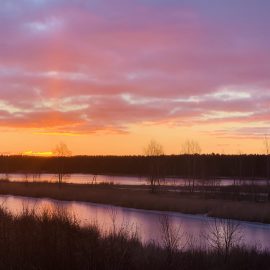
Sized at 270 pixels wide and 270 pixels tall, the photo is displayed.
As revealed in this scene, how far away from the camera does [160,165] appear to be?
9281 cm

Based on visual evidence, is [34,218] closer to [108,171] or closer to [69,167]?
[108,171]

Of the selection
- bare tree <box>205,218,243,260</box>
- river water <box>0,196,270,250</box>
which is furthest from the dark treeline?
bare tree <box>205,218,243,260</box>

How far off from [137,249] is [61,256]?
485 cm

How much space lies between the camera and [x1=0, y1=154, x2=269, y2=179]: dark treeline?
97.4m

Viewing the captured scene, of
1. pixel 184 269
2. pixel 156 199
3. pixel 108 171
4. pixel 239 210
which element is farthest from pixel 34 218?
pixel 108 171

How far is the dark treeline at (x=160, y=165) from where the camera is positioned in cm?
9738

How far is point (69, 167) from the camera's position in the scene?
5512 inches

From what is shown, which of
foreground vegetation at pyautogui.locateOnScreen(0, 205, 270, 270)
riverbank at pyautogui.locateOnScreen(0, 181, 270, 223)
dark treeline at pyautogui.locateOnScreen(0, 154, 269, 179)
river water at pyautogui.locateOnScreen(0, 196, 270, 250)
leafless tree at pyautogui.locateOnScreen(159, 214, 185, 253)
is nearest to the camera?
foreground vegetation at pyautogui.locateOnScreen(0, 205, 270, 270)

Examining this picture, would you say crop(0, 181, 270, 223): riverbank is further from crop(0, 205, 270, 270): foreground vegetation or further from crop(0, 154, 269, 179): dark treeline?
crop(0, 154, 269, 179): dark treeline

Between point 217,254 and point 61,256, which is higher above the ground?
point 61,256

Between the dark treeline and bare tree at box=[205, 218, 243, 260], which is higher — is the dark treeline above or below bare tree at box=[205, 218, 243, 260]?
above

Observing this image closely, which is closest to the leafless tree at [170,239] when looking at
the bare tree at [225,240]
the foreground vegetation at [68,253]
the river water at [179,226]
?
the foreground vegetation at [68,253]

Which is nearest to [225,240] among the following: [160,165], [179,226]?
[179,226]

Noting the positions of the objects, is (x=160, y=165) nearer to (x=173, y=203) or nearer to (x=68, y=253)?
(x=173, y=203)
